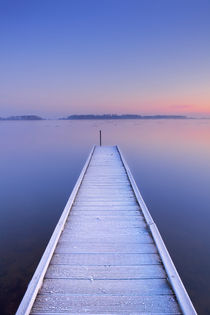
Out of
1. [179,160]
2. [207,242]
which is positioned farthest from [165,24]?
[207,242]

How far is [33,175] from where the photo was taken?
1127 cm

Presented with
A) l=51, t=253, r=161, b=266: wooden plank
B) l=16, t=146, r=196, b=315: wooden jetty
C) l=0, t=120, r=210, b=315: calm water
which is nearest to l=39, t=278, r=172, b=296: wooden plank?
l=16, t=146, r=196, b=315: wooden jetty

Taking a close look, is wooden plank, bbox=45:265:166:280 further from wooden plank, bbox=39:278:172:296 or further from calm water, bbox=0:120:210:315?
calm water, bbox=0:120:210:315

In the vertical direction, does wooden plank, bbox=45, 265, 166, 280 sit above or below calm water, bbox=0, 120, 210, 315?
above

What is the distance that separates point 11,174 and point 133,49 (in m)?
14.9

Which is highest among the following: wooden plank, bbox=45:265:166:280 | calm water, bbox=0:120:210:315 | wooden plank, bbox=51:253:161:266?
wooden plank, bbox=45:265:166:280

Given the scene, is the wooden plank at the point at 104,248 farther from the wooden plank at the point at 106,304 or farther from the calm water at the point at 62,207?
the calm water at the point at 62,207

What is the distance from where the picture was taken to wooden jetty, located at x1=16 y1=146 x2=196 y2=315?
6.81ft

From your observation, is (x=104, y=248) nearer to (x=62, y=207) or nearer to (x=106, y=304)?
(x=106, y=304)

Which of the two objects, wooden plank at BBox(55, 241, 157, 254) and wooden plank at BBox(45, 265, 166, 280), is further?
wooden plank at BBox(55, 241, 157, 254)

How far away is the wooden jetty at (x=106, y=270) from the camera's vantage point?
2076mm

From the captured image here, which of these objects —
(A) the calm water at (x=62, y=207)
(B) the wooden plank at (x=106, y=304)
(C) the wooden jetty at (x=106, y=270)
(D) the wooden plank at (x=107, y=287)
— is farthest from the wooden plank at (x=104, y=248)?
(A) the calm water at (x=62, y=207)

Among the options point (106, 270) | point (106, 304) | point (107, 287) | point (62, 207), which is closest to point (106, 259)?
point (106, 270)

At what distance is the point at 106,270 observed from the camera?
2.58 meters
